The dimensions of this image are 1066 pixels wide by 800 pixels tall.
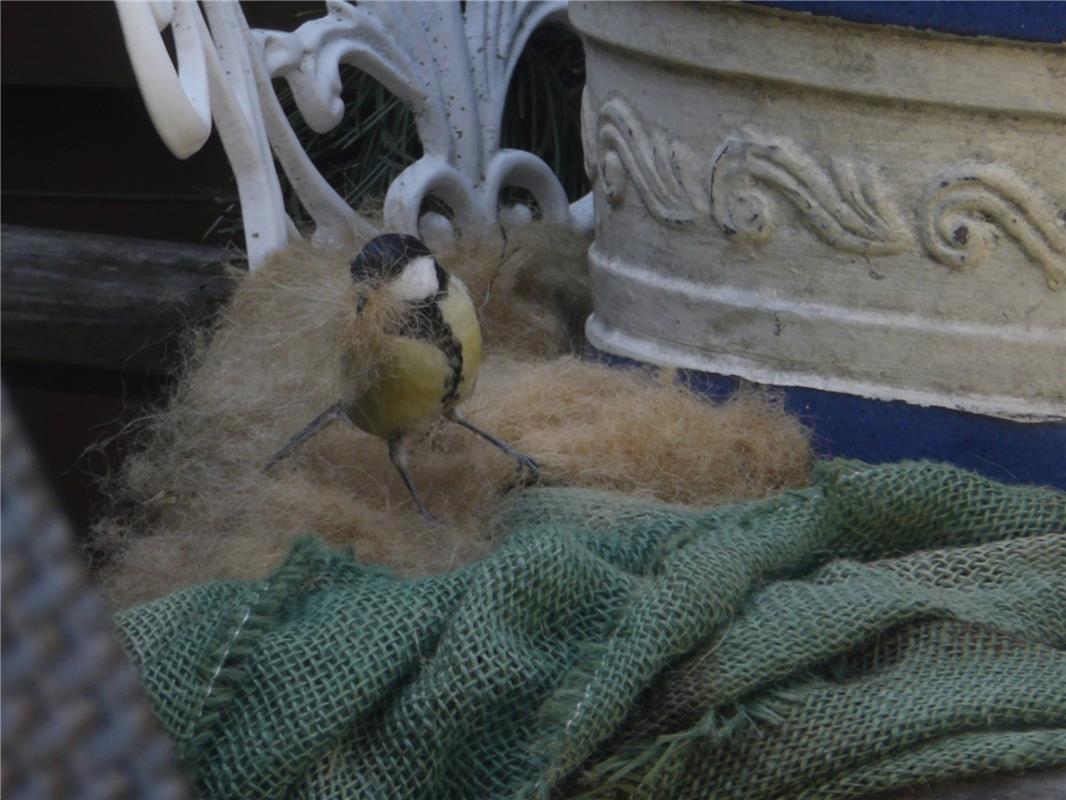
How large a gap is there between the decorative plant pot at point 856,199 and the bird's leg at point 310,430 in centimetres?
27

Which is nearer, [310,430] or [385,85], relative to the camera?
[310,430]

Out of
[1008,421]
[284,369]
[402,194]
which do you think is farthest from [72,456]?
[1008,421]

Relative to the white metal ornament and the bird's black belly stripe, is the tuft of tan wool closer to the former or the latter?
the bird's black belly stripe

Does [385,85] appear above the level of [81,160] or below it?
above

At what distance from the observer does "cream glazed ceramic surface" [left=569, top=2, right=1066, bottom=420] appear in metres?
0.89

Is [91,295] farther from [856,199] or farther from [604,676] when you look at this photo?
[604,676]

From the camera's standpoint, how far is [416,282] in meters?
0.86

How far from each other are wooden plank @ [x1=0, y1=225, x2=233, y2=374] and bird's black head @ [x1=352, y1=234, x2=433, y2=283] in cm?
78

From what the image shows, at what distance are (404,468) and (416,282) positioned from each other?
125 millimetres

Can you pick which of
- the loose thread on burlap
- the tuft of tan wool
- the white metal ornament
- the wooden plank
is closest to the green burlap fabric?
the loose thread on burlap

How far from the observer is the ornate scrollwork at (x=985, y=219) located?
90 centimetres

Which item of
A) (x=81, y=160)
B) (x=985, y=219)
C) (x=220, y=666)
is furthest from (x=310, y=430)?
(x=81, y=160)

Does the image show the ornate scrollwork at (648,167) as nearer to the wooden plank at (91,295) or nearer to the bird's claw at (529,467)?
the bird's claw at (529,467)

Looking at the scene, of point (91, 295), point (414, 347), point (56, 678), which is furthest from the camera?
point (91, 295)
